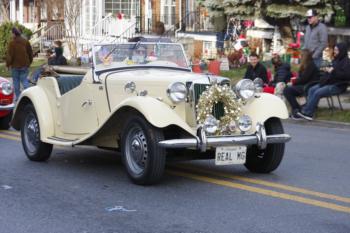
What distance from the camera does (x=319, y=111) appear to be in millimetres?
16750

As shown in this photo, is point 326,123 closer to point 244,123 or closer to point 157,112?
point 244,123

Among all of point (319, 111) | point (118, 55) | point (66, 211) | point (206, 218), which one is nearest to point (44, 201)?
point (66, 211)

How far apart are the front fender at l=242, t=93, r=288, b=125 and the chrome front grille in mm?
335

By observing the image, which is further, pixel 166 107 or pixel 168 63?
pixel 168 63

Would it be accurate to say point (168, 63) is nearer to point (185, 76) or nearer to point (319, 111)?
point (185, 76)

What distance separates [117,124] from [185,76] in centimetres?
98

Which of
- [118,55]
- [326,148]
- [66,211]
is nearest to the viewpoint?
[66,211]

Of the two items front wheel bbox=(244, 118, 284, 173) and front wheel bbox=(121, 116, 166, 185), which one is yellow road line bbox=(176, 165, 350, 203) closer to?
front wheel bbox=(244, 118, 284, 173)

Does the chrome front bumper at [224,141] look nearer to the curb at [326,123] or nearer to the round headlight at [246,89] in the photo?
the round headlight at [246,89]

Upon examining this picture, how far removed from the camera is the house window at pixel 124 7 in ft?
124

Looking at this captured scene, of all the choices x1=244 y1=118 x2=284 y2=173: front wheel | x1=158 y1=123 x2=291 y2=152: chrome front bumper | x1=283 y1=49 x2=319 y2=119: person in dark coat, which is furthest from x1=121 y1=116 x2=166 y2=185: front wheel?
x1=283 y1=49 x2=319 y2=119: person in dark coat

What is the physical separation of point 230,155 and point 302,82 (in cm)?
800

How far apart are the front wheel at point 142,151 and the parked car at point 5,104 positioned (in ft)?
17.4

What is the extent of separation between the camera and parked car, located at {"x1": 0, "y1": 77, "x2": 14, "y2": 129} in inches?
536
